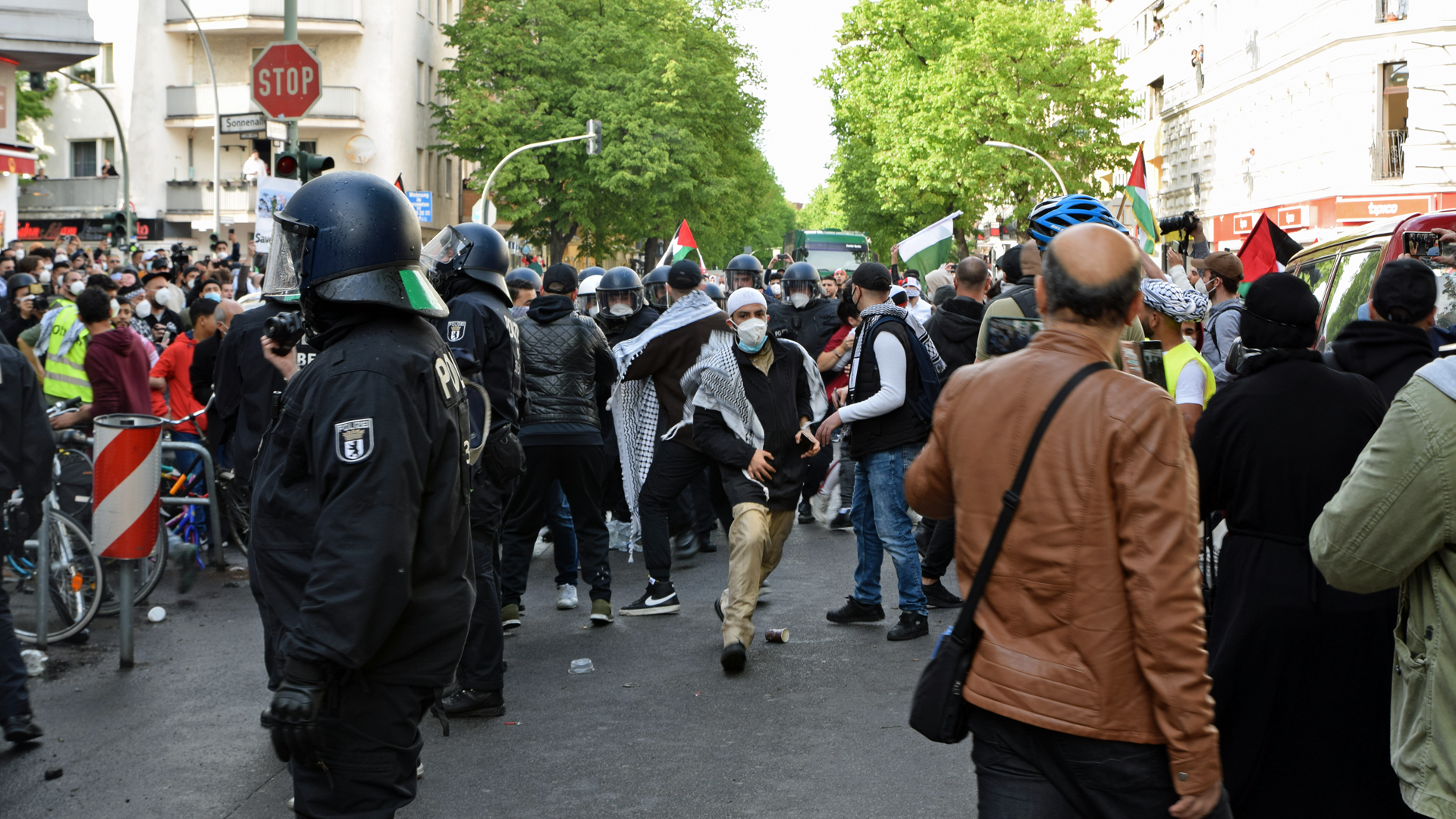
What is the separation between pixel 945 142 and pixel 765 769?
44682 millimetres

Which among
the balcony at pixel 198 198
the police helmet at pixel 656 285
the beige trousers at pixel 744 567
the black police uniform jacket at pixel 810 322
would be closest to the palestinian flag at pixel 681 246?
the police helmet at pixel 656 285

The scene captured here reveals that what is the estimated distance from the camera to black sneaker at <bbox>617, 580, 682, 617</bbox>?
8.41 metres

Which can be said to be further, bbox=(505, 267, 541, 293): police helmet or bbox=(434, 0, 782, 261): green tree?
bbox=(434, 0, 782, 261): green tree

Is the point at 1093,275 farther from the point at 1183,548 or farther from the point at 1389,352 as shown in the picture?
the point at 1389,352

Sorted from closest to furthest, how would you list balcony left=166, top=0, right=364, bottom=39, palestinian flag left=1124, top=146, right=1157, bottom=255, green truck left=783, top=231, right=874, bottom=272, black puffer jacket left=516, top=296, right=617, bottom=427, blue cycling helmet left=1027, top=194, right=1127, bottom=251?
blue cycling helmet left=1027, top=194, right=1127, bottom=251
black puffer jacket left=516, top=296, right=617, bottom=427
palestinian flag left=1124, top=146, right=1157, bottom=255
green truck left=783, top=231, right=874, bottom=272
balcony left=166, top=0, right=364, bottom=39

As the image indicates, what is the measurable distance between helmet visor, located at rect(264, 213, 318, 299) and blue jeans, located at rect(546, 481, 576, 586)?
479cm

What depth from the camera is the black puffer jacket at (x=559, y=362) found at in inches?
318

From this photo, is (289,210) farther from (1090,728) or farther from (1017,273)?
(1017,273)

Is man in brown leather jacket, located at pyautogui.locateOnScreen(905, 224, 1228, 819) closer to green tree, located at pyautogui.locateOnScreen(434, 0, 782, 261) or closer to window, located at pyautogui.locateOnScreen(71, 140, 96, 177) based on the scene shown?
green tree, located at pyautogui.locateOnScreen(434, 0, 782, 261)

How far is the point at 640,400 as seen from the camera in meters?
8.83

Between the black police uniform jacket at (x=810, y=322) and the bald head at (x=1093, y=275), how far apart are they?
9679 millimetres

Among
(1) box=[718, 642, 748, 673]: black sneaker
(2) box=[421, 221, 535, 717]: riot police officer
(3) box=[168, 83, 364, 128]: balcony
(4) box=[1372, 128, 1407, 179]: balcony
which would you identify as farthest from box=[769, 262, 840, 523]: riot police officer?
(3) box=[168, 83, 364, 128]: balcony

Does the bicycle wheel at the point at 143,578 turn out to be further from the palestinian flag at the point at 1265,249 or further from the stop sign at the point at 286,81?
the palestinian flag at the point at 1265,249

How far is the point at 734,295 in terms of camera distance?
767 cm
